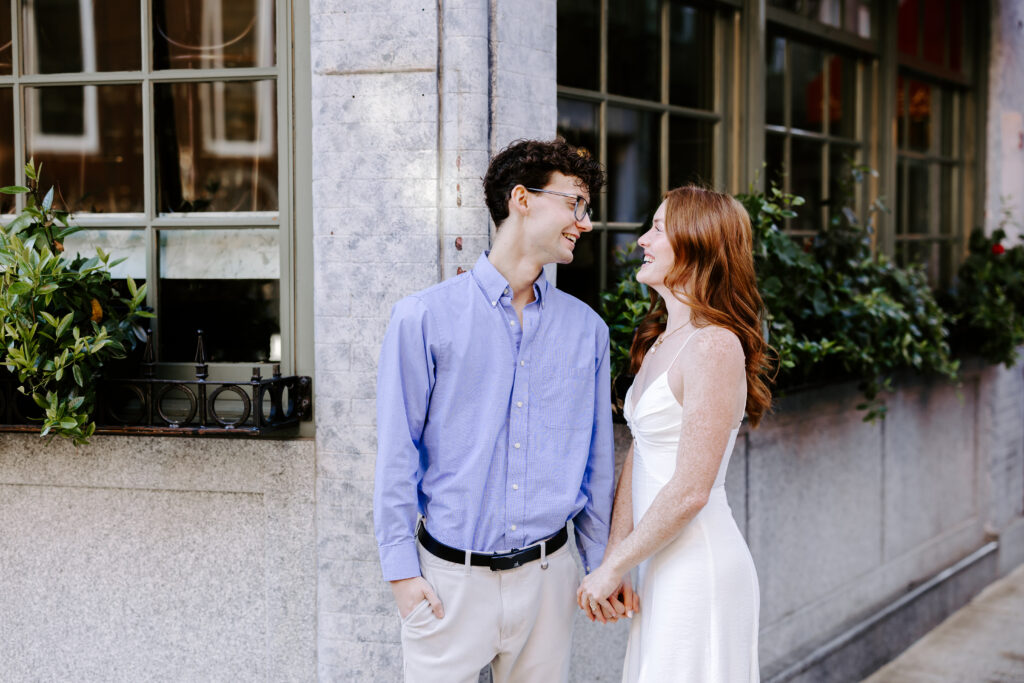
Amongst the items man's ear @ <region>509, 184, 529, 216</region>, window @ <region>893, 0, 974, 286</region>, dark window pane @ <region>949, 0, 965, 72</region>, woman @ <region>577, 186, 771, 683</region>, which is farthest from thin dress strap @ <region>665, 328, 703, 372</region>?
dark window pane @ <region>949, 0, 965, 72</region>

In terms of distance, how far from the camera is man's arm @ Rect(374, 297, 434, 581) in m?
2.48

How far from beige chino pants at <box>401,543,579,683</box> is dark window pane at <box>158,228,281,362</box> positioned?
128 cm

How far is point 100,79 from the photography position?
3580 millimetres

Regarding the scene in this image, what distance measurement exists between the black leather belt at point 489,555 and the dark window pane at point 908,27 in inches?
174

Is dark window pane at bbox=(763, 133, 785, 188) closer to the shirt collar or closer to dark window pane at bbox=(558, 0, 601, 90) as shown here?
dark window pane at bbox=(558, 0, 601, 90)

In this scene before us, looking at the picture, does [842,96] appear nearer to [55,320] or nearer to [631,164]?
[631,164]

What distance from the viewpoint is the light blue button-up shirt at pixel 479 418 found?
8.17 feet

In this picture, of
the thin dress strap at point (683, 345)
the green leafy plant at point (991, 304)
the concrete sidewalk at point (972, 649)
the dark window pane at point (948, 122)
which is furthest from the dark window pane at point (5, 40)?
the dark window pane at point (948, 122)

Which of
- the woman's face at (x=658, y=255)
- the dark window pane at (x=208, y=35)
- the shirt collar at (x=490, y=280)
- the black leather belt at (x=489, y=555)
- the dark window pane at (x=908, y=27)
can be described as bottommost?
the black leather belt at (x=489, y=555)

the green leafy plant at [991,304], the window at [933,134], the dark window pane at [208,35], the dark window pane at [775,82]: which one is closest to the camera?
the dark window pane at [208,35]

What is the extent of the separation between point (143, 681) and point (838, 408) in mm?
3289

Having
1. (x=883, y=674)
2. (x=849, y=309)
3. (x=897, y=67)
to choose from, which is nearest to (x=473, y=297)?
(x=849, y=309)

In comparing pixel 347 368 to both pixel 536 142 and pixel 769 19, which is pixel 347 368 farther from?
pixel 769 19

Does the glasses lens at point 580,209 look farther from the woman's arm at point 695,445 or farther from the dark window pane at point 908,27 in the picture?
the dark window pane at point 908,27
